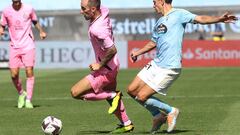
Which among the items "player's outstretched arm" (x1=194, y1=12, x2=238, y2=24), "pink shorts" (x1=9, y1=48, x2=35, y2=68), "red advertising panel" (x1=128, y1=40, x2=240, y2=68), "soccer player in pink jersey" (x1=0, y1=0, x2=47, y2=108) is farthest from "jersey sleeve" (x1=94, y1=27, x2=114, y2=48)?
"red advertising panel" (x1=128, y1=40, x2=240, y2=68)

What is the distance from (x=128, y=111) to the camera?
633 inches

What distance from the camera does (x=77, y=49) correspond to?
38.4 m

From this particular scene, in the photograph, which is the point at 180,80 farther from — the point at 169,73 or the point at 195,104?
the point at 169,73

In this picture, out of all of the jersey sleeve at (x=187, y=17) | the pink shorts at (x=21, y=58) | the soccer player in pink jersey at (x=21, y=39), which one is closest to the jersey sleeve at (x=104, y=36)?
the jersey sleeve at (x=187, y=17)

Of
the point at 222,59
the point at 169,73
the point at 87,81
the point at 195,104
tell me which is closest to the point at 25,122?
the point at 87,81

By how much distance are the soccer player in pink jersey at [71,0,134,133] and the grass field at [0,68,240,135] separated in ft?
1.68

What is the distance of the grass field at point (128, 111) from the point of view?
41.7 feet

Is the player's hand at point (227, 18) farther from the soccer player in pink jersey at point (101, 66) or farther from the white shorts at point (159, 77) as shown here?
the soccer player in pink jersey at point (101, 66)

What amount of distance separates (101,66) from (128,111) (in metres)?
4.29

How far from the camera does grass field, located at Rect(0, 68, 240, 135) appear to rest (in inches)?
500

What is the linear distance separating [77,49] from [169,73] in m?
26.7

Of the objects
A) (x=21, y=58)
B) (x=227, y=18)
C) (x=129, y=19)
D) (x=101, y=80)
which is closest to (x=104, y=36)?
(x=101, y=80)

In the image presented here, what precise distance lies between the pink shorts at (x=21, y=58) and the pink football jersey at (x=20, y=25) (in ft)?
0.36

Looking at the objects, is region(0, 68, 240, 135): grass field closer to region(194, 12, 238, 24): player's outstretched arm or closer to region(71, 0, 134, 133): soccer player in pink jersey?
region(71, 0, 134, 133): soccer player in pink jersey
